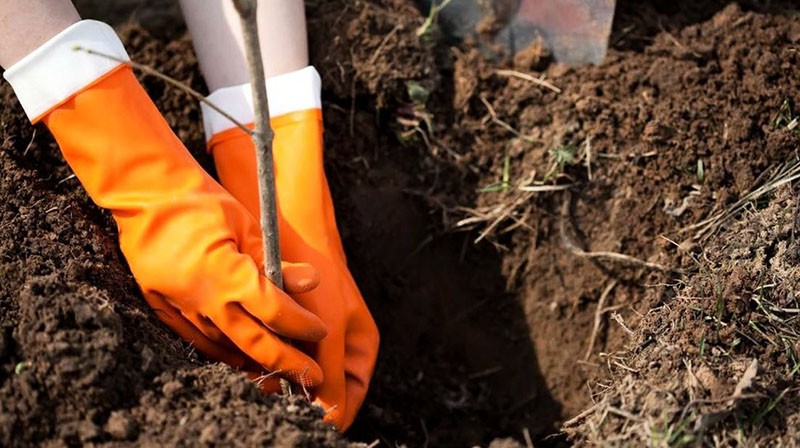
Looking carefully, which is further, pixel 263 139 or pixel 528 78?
pixel 528 78

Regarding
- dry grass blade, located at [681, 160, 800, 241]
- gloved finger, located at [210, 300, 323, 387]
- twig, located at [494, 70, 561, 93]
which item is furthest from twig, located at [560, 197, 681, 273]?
gloved finger, located at [210, 300, 323, 387]

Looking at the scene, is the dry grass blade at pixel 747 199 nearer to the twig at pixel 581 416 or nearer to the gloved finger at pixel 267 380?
the twig at pixel 581 416

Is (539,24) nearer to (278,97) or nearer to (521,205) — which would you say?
(521,205)

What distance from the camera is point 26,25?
5.07ft

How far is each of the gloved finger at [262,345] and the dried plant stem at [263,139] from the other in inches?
3.7

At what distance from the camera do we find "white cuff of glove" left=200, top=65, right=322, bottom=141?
6.00 ft

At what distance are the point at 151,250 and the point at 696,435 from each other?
3.36 ft

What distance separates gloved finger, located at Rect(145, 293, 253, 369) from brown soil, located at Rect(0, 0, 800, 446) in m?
0.03

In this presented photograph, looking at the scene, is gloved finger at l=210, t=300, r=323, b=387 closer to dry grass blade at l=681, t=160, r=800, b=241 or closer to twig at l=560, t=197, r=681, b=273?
twig at l=560, t=197, r=681, b=273

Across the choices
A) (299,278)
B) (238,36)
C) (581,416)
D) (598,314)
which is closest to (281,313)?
(299,278)

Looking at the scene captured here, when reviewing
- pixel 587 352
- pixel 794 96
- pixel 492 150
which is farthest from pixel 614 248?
pixel 794 96

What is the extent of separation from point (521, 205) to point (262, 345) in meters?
0.81

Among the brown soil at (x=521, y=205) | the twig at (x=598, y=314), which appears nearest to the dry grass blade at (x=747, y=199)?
the brown soil at (x=521, y=205)

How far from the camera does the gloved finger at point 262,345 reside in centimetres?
150
